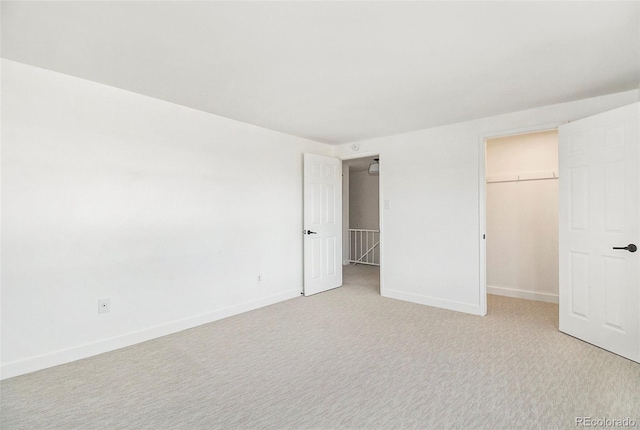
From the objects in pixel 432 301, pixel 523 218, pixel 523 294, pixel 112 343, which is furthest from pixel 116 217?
pixel 523 294

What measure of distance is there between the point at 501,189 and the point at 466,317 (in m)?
2.03

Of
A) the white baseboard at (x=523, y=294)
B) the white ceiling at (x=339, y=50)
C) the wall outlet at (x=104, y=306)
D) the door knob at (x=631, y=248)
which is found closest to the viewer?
the white ceiling at (x=339, y=50)

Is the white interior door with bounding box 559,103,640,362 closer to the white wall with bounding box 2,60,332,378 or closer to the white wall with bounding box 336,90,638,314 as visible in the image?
the white wall with bounding box 336,90,638,314

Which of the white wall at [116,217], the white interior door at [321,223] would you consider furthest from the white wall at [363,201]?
the white wall at [116,217]

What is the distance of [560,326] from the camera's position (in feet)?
10.1

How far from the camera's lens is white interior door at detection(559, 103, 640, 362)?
251 centimetres

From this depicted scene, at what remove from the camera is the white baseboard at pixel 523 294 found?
4062 millimetres

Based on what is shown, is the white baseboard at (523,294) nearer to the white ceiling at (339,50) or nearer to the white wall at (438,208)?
the white wall at (438,208)

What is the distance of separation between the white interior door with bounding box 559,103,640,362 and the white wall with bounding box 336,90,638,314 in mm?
491

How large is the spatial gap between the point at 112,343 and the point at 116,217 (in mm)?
1090

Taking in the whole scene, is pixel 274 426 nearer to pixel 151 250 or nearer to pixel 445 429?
pixel 445 429

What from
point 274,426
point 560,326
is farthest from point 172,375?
point 560,326

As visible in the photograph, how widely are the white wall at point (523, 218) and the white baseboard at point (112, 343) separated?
136 inches

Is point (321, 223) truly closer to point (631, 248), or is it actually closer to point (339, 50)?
point (339, 50)
